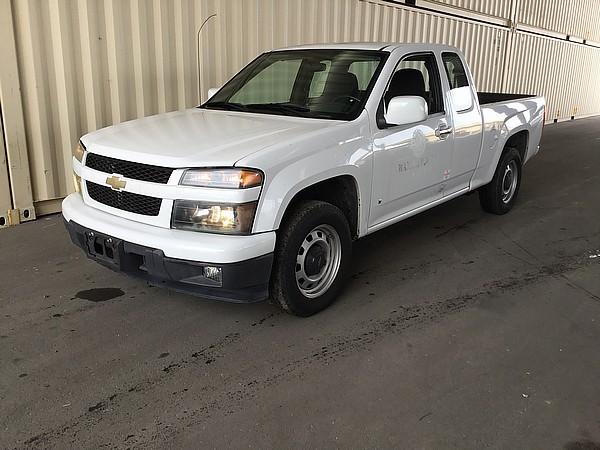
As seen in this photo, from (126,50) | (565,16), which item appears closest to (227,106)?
(126,50)

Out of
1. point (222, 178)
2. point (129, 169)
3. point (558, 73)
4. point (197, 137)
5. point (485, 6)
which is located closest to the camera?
point (222, 178)

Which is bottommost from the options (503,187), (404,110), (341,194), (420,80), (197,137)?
(503,187)

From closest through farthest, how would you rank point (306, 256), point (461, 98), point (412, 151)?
point (306, 256)
point (412, 151)
point (461, 98)

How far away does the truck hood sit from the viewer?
10.9 feet

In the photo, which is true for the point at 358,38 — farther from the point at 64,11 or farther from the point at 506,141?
the point at 64,11

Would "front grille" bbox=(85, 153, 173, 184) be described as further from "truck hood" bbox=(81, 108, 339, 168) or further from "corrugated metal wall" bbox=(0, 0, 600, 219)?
"corrugated metal wall" bbox=(0, 0, 600, 219)

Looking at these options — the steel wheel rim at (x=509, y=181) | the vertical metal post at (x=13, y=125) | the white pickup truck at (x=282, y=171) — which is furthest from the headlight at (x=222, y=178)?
the steel wheel rim at (x=509, y=181)

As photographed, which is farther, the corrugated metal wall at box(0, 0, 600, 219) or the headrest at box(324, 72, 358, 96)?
the corrugated metal wall at box(0, 0, 600, 219)

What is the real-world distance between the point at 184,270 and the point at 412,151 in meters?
2.08

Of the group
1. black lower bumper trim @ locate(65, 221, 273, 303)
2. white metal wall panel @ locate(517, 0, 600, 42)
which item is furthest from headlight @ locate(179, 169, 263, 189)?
white metal wall panel @ locate(517, 0, 600, 42)

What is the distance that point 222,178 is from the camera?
3217 millimetres

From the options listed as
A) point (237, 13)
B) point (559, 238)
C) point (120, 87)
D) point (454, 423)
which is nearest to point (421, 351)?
point (454, 423)

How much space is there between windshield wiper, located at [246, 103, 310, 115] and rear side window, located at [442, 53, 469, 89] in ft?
5.11

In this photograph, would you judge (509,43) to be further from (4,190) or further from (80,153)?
(80,153)
